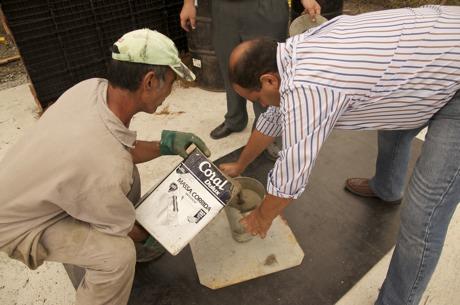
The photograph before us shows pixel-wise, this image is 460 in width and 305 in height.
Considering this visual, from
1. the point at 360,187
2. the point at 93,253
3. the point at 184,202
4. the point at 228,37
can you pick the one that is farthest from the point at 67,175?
the point at 360,187

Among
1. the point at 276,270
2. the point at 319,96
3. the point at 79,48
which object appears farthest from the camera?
the point at 79,48

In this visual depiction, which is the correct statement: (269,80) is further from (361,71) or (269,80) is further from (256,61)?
(361,71)

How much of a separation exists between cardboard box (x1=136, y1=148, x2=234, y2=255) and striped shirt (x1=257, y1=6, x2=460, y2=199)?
0.36 metres

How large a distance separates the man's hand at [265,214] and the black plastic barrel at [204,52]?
6.84 ft

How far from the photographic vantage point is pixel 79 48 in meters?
3.09

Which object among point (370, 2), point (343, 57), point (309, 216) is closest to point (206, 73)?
point (309, 216)

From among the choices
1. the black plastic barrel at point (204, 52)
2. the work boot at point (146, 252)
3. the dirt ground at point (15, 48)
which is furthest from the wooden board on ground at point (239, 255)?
the dirt ground at point (15, 48)

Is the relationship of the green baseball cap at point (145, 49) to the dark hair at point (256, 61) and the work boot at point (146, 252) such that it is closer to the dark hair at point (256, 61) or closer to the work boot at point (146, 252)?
Result: the dark hair at point (256, 61)

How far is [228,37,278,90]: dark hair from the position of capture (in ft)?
3.93

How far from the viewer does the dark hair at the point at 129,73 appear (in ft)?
4.04

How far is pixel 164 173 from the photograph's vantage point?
94.9 inches

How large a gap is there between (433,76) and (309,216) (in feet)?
3.59

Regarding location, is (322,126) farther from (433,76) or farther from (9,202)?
(9,202)

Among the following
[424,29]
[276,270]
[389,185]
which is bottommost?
[276,270]
